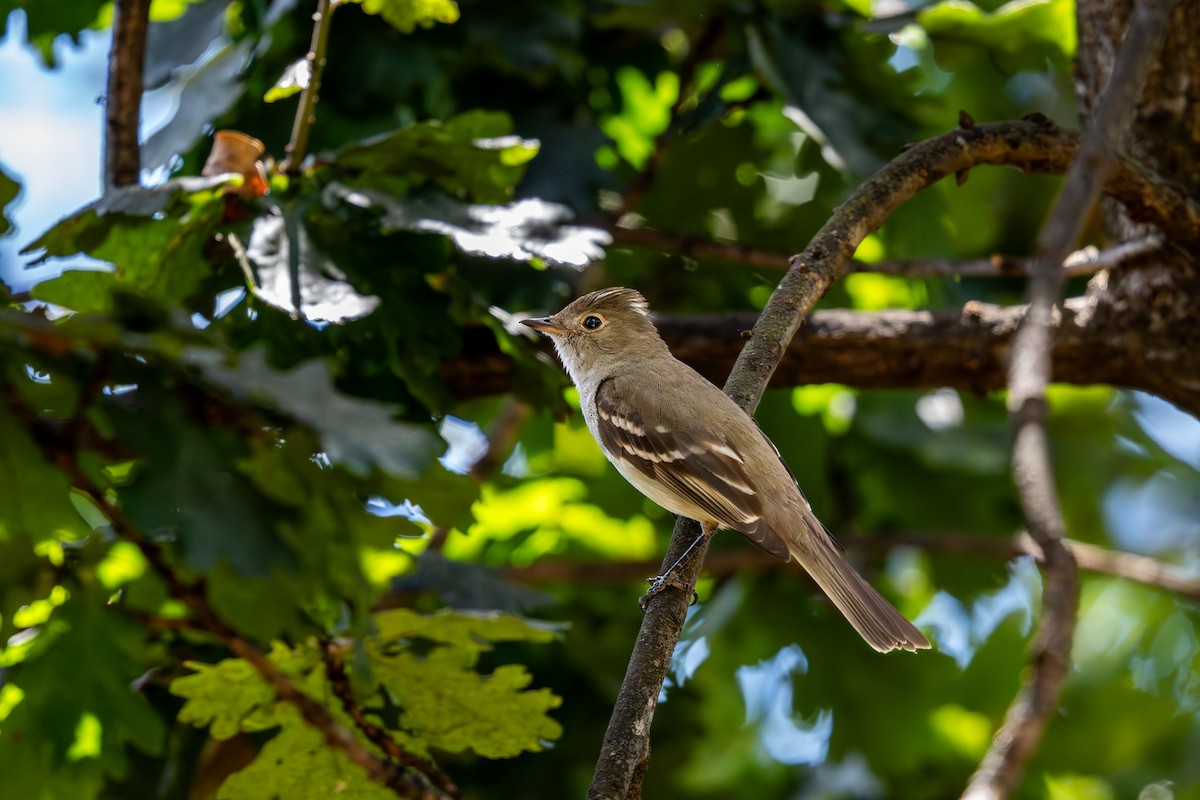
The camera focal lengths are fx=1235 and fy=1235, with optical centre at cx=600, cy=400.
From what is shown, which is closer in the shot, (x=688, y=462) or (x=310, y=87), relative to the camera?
(x=310, y=87)

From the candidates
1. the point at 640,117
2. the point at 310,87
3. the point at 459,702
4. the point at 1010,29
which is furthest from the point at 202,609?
the point at 640,117

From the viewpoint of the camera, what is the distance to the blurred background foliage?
2.27m

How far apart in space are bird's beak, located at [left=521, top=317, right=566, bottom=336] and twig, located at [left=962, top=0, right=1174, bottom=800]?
270 centimetres

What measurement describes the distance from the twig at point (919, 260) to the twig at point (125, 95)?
1.89 meters

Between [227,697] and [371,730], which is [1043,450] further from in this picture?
[227,697]

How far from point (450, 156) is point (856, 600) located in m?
1.89

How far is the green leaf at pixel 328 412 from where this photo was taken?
6.31ft

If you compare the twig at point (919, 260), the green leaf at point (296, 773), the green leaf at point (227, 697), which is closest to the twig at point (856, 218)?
the twig at point (919, 260)

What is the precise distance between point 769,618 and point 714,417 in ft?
5.36

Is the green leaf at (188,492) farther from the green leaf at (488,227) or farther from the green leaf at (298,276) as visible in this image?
the green leaf at (488,227)

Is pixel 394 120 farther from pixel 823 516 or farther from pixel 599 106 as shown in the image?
pixel 823 516

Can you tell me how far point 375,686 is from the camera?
3.18 metres

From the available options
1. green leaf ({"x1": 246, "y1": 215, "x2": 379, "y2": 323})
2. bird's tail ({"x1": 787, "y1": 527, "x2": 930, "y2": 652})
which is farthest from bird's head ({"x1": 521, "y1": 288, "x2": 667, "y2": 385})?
green leaf ({"x1": 246, "y1": 215, "x2": 379, "y2": 323})

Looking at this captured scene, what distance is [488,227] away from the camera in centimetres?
344
